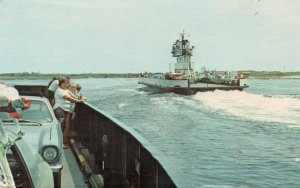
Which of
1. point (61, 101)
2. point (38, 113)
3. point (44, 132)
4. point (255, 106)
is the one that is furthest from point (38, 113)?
point (255, 106)

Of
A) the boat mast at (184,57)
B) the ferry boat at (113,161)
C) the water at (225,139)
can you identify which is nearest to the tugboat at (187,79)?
the boat mast at (184,57)

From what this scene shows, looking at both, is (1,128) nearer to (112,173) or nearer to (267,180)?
(112,173)

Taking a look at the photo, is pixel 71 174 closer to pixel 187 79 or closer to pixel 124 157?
pixel 124 157

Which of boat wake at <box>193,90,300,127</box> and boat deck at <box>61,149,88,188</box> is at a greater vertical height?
boat deck at <box>61,149,88,188</box>

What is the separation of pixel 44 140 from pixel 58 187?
79cm

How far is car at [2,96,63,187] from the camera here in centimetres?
655

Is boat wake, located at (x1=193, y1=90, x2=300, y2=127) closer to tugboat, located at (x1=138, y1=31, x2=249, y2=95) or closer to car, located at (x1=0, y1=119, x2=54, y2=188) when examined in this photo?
tugboat, located at (x1=138, y1=31, x2=249, y2=95)

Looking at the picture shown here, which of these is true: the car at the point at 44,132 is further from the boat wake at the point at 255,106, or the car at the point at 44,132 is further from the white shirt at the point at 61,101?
the boat wake at the point at 255,106

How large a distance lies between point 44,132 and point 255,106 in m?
56.7

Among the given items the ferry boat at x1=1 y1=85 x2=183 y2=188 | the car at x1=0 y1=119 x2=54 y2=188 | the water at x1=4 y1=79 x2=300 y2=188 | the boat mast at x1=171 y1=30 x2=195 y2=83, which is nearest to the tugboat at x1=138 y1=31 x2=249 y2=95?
the boat mast at x1=171 y1=30 x2=195 y2=83

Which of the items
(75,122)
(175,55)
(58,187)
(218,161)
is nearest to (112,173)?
(58,187)

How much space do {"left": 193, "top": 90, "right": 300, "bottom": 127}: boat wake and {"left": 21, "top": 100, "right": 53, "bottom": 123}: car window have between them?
36394mm

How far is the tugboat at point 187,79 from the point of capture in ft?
264

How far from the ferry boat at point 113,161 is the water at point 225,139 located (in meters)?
0.79
